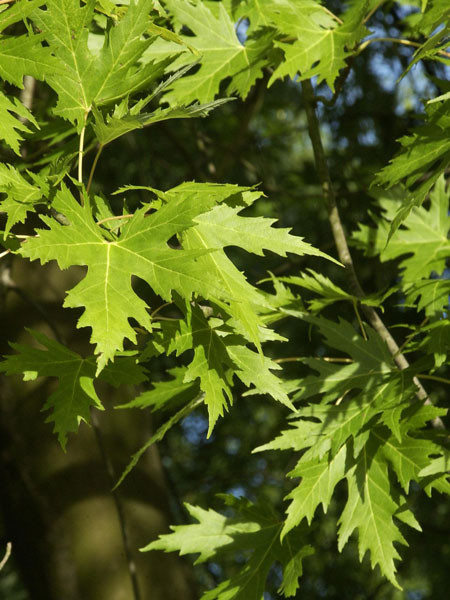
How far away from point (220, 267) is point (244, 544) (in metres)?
0.76

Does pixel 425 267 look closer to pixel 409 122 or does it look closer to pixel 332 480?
pixel 332 480

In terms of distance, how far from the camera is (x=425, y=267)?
71.3 inches

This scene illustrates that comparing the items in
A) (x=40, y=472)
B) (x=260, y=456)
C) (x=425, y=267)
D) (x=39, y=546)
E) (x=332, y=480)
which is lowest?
(x=260, y=456)

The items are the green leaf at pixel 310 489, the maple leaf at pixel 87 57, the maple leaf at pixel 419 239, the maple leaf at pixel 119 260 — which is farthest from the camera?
the maple leaf at pixel 419 239

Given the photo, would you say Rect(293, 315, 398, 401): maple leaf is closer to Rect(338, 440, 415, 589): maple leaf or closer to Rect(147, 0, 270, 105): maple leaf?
Rect(338, 440, 415, 589): maple leaf

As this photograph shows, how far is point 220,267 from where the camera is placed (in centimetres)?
111

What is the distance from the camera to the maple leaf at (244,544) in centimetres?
151

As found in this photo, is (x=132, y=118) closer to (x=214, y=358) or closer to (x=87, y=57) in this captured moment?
(x=87, y=57)

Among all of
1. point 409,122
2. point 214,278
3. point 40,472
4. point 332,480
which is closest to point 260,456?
point 409,122

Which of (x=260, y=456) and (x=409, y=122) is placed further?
(x=260, y=456)

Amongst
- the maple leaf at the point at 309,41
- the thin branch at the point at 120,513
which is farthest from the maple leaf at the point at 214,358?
the thin branch at the point at 120,513

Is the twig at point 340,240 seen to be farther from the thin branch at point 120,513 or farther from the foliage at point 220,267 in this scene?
the thin branch at point 120,513

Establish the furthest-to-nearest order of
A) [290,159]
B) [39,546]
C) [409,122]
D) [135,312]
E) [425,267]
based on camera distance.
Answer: [290,159] → [409,122] → [39,546] → [425,267] → [135,312]

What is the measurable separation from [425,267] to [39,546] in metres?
1.23
